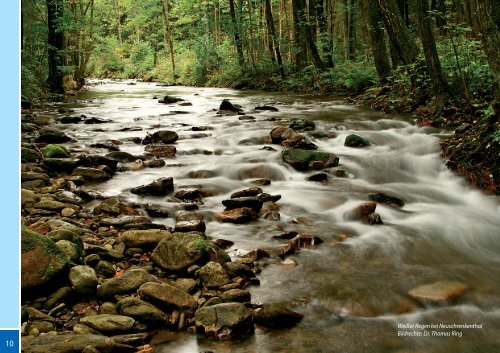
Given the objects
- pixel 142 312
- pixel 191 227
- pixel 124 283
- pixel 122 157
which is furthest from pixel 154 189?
pixel 142 312

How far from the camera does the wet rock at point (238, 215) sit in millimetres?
5652

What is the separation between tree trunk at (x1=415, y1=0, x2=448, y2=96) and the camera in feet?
33.1

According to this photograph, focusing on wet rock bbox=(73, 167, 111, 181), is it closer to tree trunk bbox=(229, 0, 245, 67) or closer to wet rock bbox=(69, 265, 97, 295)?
wet rock bbox=(69, 265, 97, 295)

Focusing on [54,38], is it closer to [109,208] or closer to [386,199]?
[109,208]

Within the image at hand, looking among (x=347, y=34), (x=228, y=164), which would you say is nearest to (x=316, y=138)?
(x=228, y=164)

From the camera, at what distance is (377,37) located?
14898 mm

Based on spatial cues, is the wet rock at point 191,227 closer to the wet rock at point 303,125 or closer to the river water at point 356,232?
the river water at point 356,232

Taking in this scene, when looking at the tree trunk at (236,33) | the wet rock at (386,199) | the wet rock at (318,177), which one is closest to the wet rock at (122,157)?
the wet rock at (318,177)

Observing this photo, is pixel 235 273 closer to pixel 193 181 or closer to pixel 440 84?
pixel 193 181

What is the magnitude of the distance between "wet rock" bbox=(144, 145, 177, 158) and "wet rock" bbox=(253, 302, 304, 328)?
5.97 meters

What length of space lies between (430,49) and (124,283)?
9399 millimetres

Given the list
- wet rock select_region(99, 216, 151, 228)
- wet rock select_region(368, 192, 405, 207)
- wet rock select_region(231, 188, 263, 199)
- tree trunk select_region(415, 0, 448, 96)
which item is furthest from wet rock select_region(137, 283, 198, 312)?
tree trunk select_region(415, 0, 448, 96)

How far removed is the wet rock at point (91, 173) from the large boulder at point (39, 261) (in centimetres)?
361

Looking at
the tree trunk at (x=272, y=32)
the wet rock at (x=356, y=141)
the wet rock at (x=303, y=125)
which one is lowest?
the wet rock at (x=356, y=141)
